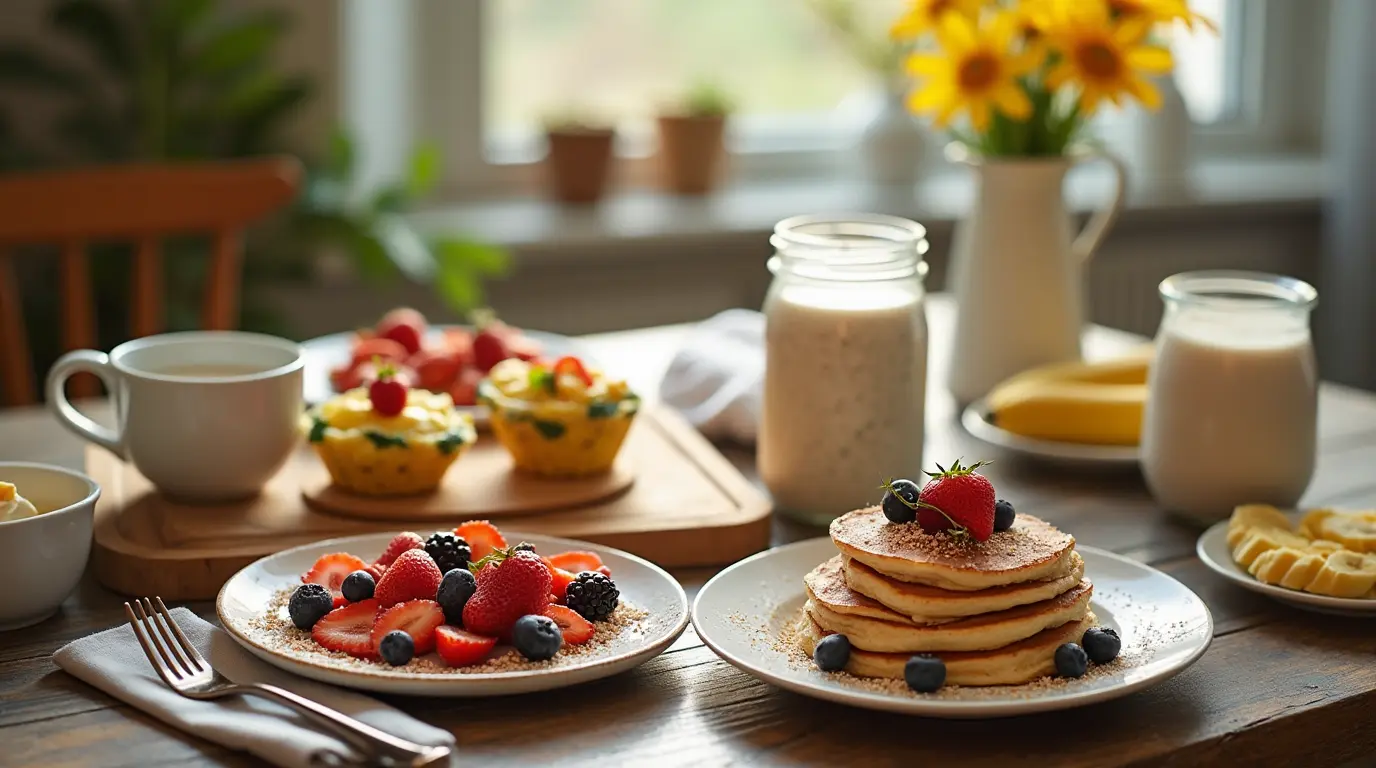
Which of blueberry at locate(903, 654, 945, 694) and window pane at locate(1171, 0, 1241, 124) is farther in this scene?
window pane at locate(1171, 0, 1241, 124)

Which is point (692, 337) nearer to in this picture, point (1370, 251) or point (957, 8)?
point (957, 8)

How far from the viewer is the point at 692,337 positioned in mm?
1818

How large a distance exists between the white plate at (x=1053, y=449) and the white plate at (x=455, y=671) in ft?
1.81

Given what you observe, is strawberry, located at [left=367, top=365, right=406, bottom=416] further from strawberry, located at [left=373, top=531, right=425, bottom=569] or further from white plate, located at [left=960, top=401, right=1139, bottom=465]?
white plate, located at [left=960, top=401, right=1139, bottom=465]

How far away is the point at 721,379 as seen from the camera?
1.69 meters

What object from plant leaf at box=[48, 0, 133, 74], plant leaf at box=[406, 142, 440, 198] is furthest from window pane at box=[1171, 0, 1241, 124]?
plant leaf at box=[48, 0, 133, 74]

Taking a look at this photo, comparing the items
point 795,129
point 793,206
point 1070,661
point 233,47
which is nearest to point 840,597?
point 1070,661

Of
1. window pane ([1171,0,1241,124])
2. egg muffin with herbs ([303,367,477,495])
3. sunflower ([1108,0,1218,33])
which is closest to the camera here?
egg muffin with herbs ([303,367,477,495])

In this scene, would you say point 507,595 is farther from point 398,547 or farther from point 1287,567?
point 1287,567

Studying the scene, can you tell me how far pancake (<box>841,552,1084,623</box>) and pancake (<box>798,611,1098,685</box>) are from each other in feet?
0.08

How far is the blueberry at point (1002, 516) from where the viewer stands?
103 cm

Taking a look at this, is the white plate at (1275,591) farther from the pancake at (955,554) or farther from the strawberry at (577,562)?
the strawberry at (577,562)

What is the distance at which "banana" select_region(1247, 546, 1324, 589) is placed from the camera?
3.78 feet

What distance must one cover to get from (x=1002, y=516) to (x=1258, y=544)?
285 millimetres
